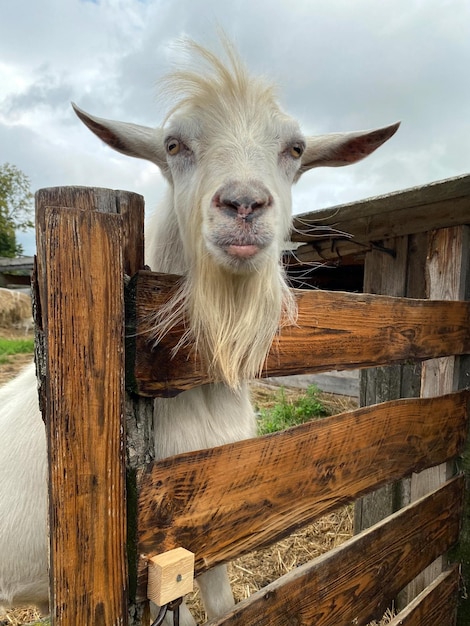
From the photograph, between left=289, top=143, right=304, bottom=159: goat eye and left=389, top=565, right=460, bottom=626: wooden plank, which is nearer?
left=289, top=143, right=304, bottom=159: goat eye

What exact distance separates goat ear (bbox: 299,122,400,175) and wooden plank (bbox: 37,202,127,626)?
134cm

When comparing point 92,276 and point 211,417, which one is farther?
point 211,417

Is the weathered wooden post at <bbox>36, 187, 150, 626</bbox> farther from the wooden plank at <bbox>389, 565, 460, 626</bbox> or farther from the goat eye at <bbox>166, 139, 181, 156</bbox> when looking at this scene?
the wooden plank at <bbox>389, 565, 460, 626</bbox>

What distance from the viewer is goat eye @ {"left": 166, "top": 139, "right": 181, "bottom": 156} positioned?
1635 millimetres

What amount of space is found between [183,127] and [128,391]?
102 centimetres

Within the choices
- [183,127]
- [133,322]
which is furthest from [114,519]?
[183,127]

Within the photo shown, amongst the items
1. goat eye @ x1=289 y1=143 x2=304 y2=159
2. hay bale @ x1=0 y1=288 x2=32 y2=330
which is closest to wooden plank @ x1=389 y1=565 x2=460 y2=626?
goat eye @ x1=289 y1=143 x2=304 y2=159

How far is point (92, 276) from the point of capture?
94 cm

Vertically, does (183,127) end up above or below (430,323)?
above

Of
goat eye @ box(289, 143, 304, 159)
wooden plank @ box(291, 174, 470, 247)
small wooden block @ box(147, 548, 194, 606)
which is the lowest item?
small wooden block @ box(147, 548, 194, 606)

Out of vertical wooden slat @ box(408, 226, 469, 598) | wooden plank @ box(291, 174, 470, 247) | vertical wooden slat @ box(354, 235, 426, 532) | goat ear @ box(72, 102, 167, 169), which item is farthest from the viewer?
vertical wooden slat @ box(354, 235, 426, 532)

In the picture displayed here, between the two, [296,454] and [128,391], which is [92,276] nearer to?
[128,391]

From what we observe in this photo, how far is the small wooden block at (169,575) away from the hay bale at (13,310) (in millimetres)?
12836

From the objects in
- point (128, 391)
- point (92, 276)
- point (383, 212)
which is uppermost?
point (383, 212)
